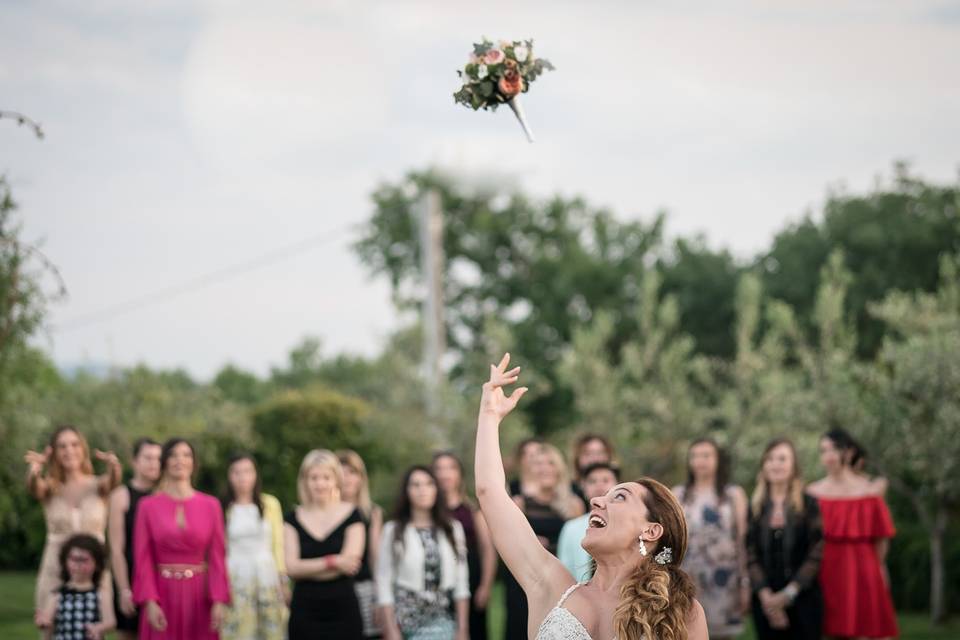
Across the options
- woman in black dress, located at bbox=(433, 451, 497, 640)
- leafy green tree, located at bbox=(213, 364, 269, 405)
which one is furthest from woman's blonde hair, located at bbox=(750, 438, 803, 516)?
leafy green tree, located at bbox=(213, 364, 269, 405)

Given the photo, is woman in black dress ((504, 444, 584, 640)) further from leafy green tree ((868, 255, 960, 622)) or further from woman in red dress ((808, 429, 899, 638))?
leafy green tree ((868, 255, 960, 622))

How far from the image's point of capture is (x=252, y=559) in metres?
8.76

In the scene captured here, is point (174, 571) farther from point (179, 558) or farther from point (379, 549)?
point (379, 549)

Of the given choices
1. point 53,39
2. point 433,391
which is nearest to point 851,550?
point 53,39

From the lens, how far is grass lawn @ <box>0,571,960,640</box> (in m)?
12.6

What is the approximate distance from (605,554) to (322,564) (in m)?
4.57

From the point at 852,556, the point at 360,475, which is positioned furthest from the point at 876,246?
the point at 360,475

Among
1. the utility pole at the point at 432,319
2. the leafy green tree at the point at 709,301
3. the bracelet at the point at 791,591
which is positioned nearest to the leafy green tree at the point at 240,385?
the leafy green tree at the point at 709,301

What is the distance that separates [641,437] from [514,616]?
1034 centimetres

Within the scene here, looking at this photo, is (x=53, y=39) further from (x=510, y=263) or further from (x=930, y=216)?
(x=510, y=263)

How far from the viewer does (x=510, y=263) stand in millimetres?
35625

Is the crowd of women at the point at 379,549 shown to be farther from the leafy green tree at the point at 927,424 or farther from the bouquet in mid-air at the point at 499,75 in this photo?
the leafy green tree at the point at 927,424

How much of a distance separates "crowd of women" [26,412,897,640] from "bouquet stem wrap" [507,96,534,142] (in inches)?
125

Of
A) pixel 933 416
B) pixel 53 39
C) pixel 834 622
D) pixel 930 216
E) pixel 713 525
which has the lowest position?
pixel 834 622
